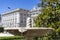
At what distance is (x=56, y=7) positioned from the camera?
1235cm

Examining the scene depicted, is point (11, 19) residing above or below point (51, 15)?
above

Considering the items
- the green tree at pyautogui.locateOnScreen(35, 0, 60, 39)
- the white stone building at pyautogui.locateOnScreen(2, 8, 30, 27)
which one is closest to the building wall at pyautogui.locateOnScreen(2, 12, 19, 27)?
the white stone building at pyautogui.locateOnScreen(2, 8, 30, 27)

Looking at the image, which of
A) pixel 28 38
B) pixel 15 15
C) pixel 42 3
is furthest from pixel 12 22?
pixel 28 38

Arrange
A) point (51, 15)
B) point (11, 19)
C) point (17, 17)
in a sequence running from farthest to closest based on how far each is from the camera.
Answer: point (11, 19)
point (17, 17)
point (51, 15)

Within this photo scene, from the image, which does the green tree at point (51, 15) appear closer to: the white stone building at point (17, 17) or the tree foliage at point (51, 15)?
the tree foliage at point (51, 15)

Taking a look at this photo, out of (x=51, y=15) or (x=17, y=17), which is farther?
(x=17, y=17)

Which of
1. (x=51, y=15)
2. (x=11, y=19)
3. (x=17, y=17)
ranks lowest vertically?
(x=51, y=15)

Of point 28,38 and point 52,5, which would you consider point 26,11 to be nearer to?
point 52,5

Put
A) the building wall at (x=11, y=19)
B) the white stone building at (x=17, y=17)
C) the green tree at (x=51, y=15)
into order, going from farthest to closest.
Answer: the building wall at (x=11, y=19) → the white stone building at (x=17, y=17) → the green tree at (x=51, y=15)

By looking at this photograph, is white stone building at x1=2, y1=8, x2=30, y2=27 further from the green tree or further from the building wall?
the green tree

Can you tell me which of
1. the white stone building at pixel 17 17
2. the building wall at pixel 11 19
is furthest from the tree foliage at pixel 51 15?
the building wall at pixel 11 19

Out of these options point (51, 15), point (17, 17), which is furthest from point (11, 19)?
point (51, 15)

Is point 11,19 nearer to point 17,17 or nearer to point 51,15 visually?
point 17,17

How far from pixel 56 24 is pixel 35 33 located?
602 cm
